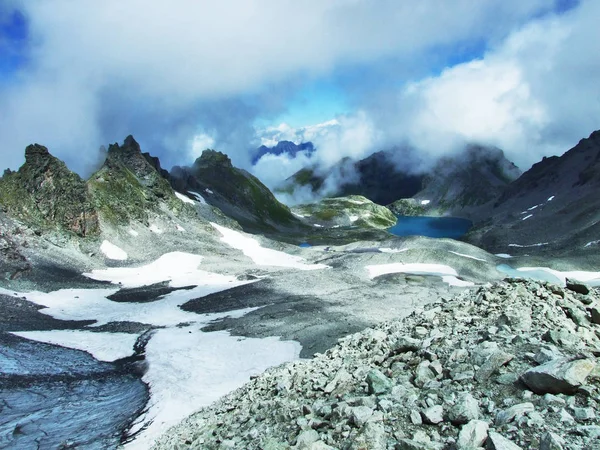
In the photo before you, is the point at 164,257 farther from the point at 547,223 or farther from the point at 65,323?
the point at 547,223

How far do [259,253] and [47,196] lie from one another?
50.9 metres

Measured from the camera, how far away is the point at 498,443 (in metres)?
10.3

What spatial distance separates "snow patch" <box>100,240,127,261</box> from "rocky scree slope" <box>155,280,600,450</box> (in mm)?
78911

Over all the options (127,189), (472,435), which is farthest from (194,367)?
(127,189)

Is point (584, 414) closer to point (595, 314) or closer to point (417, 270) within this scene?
point (595, 314)

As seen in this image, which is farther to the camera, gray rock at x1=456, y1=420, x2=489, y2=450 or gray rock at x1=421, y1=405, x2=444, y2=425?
gray rock at x1=421, y1=405, x2=444, y2=425

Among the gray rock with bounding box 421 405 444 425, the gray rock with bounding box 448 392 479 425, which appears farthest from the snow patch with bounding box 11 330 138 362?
the gray rock with bounding box 448 392 479 425

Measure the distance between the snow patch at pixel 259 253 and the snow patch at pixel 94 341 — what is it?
52746mm

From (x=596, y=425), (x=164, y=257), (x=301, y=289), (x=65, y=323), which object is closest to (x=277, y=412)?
(x=596, y=425)

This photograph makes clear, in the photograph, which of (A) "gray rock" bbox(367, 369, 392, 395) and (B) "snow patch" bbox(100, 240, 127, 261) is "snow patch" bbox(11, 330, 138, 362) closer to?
(A) "gray rock" bbox(367, 369, 392, 395)

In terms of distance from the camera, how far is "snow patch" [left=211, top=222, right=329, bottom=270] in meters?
105

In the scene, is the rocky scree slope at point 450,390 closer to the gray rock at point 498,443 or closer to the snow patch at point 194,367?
the gray rock at point 498,443

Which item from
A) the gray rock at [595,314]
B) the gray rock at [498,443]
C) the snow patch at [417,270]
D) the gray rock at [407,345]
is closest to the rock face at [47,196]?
the snow patch at [417,270]

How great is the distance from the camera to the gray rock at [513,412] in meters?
11.4
